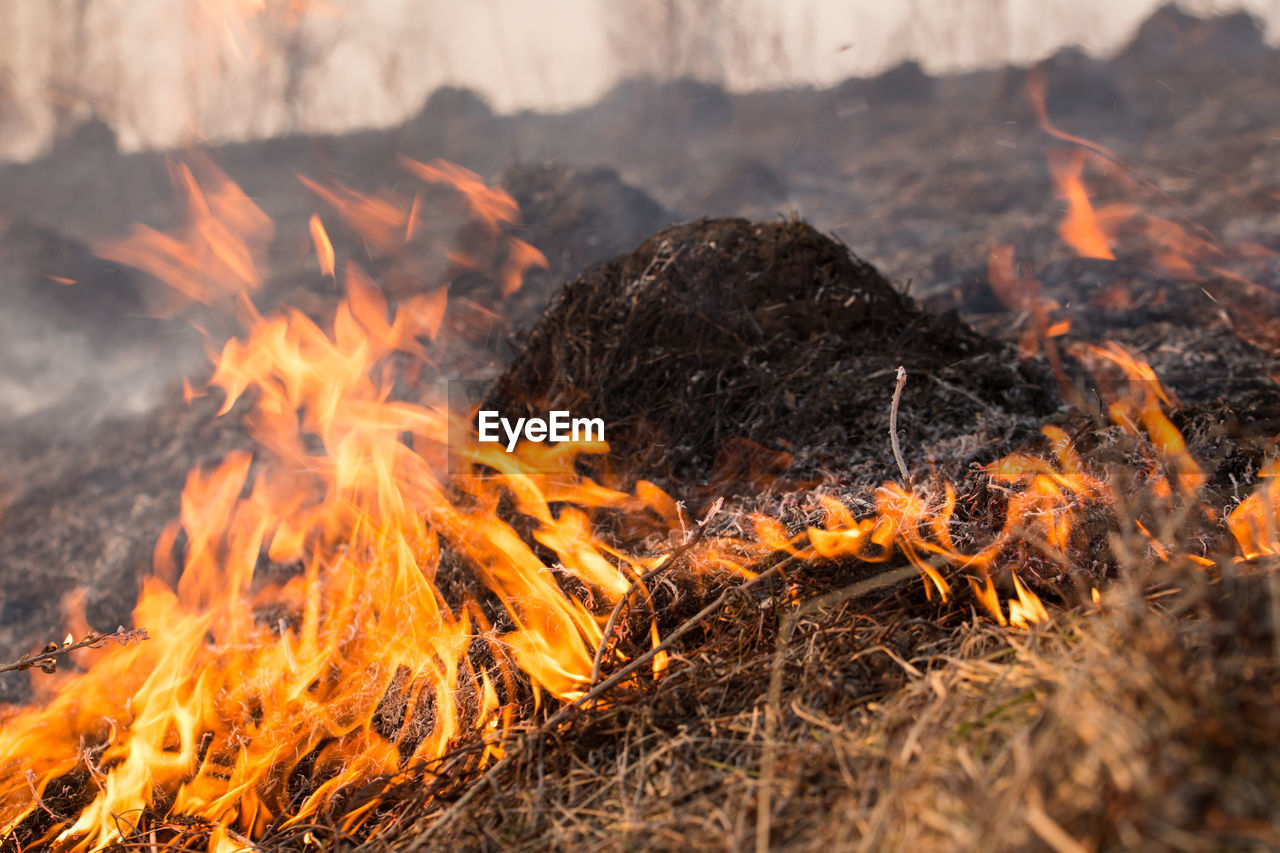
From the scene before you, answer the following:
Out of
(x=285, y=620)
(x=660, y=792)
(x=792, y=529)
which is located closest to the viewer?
(x=660, y=792)

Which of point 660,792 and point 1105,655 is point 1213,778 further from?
point 660,792

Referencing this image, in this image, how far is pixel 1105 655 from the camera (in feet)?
4.37

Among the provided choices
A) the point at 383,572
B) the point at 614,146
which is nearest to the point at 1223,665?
the point at 383,572

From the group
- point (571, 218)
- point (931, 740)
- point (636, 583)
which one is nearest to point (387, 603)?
point (636, 583)

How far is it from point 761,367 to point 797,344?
31 cm

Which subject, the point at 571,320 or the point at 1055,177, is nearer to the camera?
the point at 571,320

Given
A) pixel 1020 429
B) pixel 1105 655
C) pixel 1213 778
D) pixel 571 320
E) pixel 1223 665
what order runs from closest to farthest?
pixel 1213 778 < pixel 1223 665 < pixel 1105 655 < pixel 1020 429 < pixel 571 320

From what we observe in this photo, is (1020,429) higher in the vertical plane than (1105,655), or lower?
lower

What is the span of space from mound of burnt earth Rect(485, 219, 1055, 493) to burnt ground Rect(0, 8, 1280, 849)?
0.07 ft

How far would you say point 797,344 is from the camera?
4.46m

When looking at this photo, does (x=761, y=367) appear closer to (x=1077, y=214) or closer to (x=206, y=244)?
(x=1077, y=214)

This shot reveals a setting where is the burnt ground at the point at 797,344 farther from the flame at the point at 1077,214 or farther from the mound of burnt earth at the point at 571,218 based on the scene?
the flame at the point at 1077,214

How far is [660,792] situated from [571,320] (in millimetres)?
3607

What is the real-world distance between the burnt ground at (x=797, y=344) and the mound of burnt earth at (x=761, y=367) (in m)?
0.02
